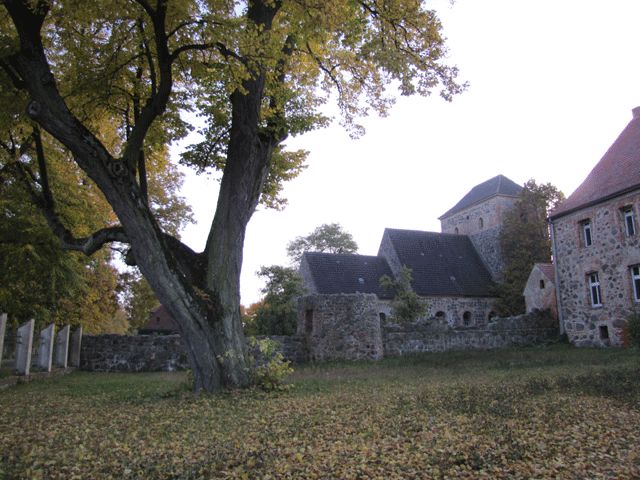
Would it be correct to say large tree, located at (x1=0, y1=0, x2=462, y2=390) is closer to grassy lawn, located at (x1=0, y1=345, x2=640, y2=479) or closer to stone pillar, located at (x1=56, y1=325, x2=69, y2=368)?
grassy lawn, located at (x1=0, y1=345, x2=640, y2=479)

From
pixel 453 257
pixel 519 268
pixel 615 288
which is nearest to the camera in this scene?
pixel 615 288

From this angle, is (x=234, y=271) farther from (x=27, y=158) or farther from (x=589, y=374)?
(x=27, y=158)

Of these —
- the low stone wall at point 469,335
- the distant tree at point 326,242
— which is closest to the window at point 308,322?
the low stone wall at point 469,335

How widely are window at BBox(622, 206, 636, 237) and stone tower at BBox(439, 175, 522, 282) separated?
46.9 feet

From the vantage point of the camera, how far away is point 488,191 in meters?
37.5

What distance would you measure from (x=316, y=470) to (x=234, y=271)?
521 cm

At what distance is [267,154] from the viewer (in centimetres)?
980

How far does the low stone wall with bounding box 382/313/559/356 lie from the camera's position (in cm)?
1837

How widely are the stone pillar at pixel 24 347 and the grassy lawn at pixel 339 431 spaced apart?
8.64 feet

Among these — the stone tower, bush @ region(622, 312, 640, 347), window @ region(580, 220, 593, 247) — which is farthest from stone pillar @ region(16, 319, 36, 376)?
the stone tower

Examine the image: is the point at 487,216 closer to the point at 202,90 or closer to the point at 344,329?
the point at 344,329

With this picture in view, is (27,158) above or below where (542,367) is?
above

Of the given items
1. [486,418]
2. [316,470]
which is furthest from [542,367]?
[316,470]

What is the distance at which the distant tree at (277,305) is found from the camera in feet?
76.7
